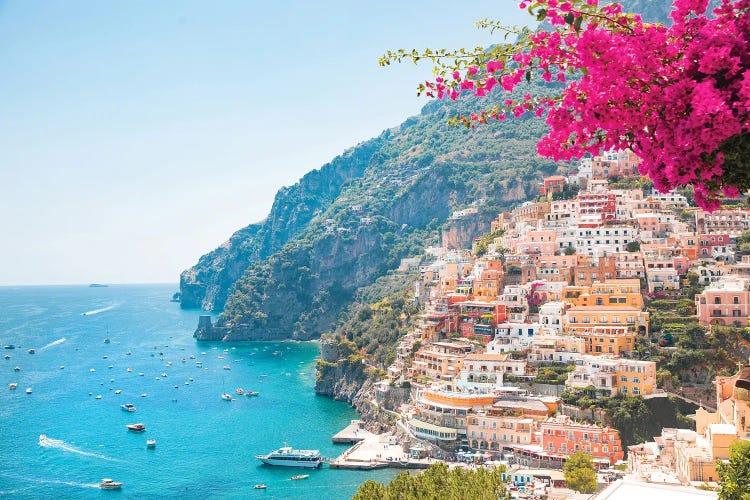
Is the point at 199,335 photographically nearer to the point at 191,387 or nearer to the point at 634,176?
the point at 191,387

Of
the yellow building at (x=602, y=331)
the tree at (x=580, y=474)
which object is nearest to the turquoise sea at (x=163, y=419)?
the tree at (x=580, y=474)

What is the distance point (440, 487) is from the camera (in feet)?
72.2

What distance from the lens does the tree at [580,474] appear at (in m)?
32.6

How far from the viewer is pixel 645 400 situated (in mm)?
38625

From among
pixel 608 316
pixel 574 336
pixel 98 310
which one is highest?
pixel 608 316

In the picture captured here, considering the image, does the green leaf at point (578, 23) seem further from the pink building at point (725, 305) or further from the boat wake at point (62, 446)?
the boat wake at point (62, 446)

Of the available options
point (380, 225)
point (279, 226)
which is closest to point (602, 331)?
point (380, 225)

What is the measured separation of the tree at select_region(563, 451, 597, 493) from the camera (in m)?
32.6

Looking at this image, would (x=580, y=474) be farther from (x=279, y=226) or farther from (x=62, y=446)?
(x=279, y=226)

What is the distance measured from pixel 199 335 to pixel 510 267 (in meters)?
73.3

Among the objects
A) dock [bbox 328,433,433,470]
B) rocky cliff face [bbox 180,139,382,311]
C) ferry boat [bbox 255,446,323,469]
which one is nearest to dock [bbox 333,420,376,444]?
dock [bbox 328,433,433,470]

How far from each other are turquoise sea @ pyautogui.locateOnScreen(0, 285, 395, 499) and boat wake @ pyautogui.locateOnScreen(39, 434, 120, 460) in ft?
0.26

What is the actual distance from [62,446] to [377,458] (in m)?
25.0

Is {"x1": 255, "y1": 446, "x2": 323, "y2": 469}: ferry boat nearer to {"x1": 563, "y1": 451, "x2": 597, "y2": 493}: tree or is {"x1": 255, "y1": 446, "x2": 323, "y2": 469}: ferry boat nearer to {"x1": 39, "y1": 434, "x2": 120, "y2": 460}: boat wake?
{"x1": 39, "y1": 434, "x2": 120, "y2": 460}: boat wake
